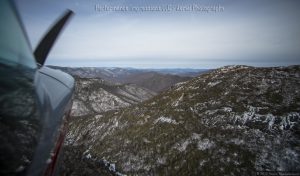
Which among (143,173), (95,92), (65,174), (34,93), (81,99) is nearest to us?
(34,93)

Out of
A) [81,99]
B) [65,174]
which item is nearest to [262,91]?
[65,174]

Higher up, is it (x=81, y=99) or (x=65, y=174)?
(x=65, y=174)

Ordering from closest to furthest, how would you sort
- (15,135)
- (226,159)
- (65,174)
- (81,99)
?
(15,135) < (65,174) < (226,159) < (81,99)

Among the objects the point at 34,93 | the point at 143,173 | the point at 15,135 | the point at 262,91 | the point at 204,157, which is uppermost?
the point at 34,93

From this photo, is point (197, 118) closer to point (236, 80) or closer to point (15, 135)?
point (236, 80)

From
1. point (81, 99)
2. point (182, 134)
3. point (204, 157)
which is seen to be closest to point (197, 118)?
point (182, 134)

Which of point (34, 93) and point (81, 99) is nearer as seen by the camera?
point (34, 93)
